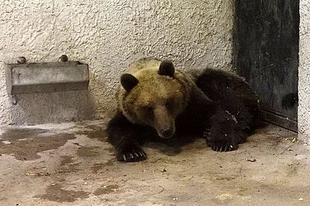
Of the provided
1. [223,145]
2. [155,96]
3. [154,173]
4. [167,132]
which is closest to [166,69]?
[155,96]

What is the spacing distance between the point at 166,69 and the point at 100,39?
1.02m

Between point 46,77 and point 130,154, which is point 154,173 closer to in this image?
point 130,154

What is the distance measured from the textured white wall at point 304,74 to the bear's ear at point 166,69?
2.93 feet

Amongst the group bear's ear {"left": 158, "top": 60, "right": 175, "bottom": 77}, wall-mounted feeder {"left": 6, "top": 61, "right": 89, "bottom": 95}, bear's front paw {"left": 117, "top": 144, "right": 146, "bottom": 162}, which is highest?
bear's ear {"left": 158, "top": 60, "right": 175, "bottom": 77}

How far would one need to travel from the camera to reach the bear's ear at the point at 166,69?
4.07 metres

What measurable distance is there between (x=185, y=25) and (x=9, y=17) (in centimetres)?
152

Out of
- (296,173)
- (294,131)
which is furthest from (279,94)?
(296,173)

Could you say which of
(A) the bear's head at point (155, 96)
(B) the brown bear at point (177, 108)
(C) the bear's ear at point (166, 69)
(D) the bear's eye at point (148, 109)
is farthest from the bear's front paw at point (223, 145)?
(C) the bear's ear at point (166, 69)

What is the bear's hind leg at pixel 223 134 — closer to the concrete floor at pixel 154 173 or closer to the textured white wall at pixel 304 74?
the concrete floor at pixel 154 173

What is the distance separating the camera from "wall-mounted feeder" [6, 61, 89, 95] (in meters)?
4.52

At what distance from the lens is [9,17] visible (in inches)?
184

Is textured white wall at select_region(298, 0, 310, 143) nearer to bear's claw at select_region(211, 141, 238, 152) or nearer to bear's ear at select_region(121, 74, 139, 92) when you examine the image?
bear's claw at select_region(211, 141, 238, 152)

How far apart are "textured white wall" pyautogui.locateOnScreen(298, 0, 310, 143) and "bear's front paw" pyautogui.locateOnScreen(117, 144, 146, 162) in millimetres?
1137

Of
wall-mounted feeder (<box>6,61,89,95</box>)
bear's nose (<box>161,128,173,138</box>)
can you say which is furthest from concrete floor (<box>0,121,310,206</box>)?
wall-mounted feeder (<box>6,61,89,95</box>)
